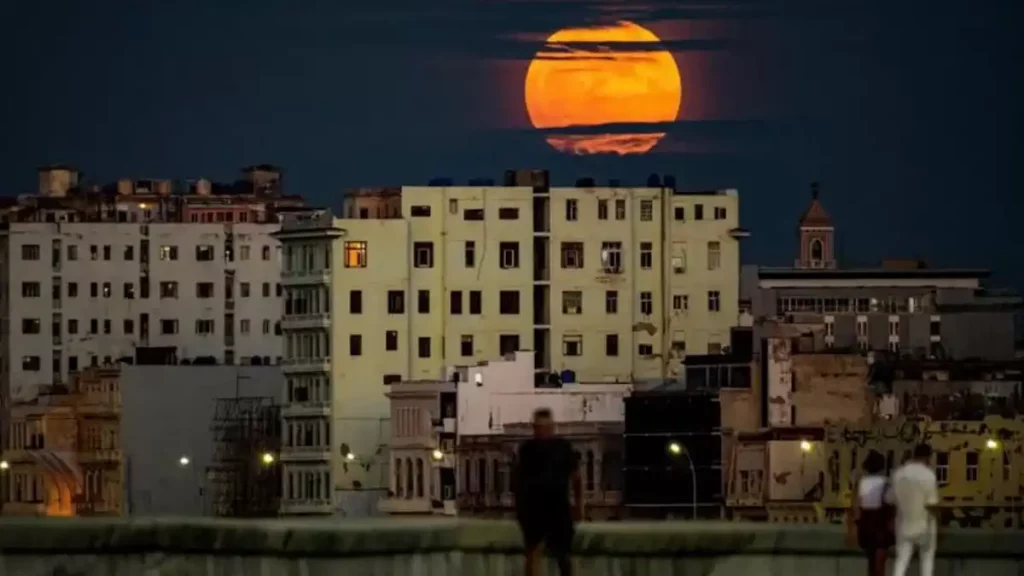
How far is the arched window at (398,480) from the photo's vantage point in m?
125

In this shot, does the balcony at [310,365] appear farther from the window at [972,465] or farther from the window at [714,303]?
the window at [972,465]

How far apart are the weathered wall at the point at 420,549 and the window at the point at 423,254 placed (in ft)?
345

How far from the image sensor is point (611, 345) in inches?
5423

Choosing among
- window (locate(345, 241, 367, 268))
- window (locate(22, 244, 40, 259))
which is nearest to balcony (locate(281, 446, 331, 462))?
window (locate(345, 241, 367, 268))

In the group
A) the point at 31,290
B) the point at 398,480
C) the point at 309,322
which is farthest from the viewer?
Answer: the point at 31,290

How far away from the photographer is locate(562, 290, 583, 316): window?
13888 cm

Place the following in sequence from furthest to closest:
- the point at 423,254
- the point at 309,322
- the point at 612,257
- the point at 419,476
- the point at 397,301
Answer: the point at 612,257 → the point at 423,254 → the point at 397,301 → the point at 309,322 → the point at 419,476

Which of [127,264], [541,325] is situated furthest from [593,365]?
[127,264]

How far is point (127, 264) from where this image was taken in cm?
16962

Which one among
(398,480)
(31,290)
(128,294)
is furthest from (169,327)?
(398,480)

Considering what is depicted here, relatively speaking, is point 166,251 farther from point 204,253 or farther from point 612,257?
point 612,257

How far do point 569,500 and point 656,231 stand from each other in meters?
110

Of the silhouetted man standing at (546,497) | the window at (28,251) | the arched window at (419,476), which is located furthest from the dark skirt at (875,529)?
the window at (28,251)

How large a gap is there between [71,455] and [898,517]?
396ft
